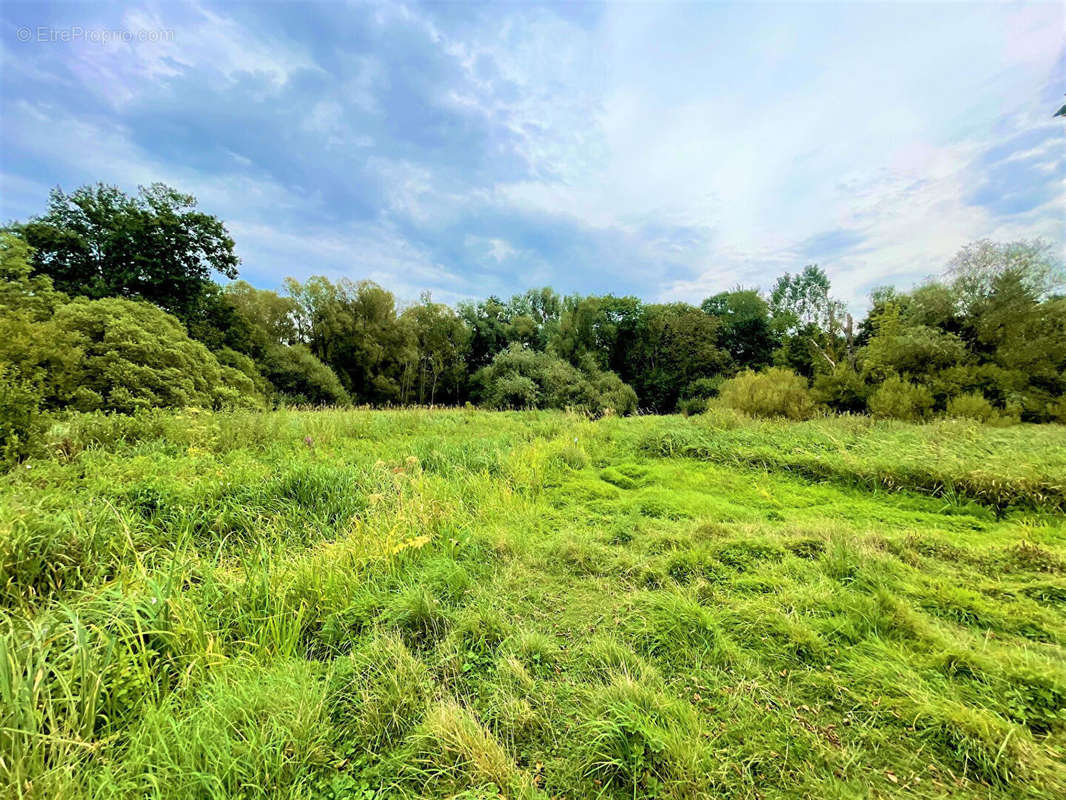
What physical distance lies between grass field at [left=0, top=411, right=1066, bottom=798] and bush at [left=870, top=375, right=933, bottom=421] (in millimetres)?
8962

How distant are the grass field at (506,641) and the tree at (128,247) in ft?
54.8

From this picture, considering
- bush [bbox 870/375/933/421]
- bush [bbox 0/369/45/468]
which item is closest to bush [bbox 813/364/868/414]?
bush [bbox 870/375/933/421]

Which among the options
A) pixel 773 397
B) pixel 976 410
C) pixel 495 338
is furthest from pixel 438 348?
pixel 976 410

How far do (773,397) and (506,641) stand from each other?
1415 cm

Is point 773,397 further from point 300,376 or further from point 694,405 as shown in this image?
point 300,376

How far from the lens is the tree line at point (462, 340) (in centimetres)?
953

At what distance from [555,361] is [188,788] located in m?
23.1

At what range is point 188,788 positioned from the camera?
1360 millimetres

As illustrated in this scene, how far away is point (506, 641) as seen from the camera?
2.20m

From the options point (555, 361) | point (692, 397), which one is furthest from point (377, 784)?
point (692, 397)

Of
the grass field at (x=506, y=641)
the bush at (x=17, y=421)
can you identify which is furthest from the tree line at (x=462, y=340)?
the grass field at (x=506, y=641)

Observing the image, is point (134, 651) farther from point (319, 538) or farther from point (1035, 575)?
point (1035, 575)

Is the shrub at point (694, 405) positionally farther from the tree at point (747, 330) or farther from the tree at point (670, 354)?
the tree at point (747, 330)

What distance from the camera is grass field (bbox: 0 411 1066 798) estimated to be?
147 cm
